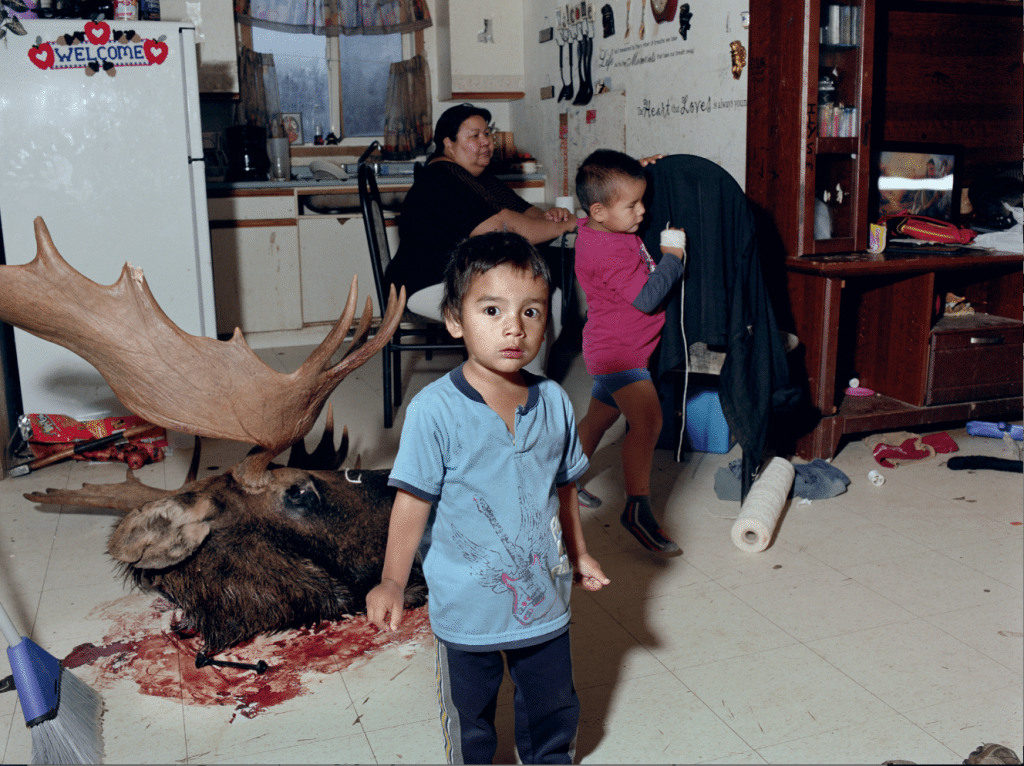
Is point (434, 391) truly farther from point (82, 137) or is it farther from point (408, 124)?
point (408, 124)

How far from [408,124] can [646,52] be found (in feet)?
6.50

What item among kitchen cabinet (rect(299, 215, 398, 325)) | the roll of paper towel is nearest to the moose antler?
the roll of paper towel

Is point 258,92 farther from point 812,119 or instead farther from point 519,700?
point 519,700

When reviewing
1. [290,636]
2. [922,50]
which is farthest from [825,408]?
[290,636]

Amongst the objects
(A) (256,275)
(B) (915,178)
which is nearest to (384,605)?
(B) (915,178)

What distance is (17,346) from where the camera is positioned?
3.17m

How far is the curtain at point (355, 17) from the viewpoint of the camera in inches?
215

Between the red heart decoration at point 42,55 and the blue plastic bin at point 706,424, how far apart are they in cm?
248

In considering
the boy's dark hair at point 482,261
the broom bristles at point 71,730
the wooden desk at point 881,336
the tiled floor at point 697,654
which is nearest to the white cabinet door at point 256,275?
the tiled floor at point 697,654

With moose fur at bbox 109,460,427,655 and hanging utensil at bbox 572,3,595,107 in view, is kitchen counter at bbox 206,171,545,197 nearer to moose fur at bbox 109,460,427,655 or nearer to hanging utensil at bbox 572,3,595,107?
hanging utensil at bbox 572,3,595,107

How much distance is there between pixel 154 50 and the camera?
316cm

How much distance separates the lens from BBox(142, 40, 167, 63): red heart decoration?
3.15 meters

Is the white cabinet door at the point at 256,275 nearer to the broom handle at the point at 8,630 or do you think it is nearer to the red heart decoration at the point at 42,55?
the red heart decoration at the point at 42,55

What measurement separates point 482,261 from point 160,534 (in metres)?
0.98
